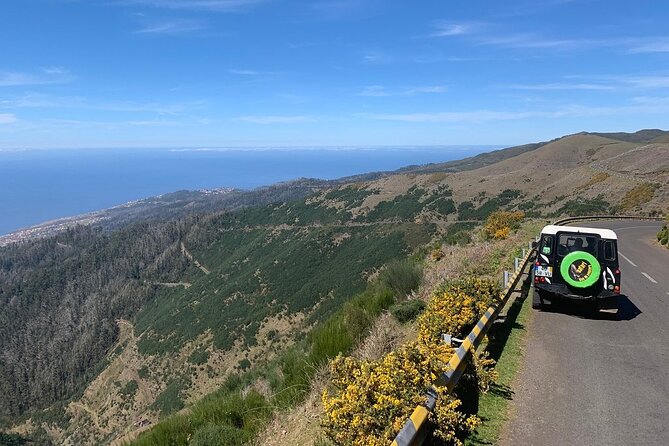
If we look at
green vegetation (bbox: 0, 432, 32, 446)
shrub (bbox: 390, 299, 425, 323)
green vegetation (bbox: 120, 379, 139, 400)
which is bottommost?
green vegetation (bbox: 120, 379, 139, 400)

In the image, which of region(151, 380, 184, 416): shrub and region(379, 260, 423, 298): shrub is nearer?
region(379, 260, 423, 298): shrub

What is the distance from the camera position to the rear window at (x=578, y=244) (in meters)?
9.50

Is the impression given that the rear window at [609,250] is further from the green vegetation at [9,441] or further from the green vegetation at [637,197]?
the green vegetation at [9,441]

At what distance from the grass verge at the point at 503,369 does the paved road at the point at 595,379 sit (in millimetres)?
123

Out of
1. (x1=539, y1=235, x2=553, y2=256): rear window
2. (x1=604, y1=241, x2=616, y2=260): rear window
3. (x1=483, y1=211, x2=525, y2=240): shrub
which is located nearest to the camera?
(x1=604, y1=241, x2=616, y2=260): rear window

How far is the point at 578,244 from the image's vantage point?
381 inches

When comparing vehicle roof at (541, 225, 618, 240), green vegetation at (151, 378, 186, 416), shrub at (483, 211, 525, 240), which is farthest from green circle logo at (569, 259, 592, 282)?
green vegetation at (151, 378, 186, 416)

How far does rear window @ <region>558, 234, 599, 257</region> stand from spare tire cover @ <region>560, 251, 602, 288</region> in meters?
0.61

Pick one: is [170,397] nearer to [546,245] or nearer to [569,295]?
[546,245]

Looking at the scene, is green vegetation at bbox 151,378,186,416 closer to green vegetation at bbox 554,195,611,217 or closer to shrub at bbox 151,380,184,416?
shrub at bbox 151,380,184,416

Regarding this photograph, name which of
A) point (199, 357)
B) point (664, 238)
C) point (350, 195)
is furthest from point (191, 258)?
point (664, 238)

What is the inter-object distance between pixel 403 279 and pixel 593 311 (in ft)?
16.8

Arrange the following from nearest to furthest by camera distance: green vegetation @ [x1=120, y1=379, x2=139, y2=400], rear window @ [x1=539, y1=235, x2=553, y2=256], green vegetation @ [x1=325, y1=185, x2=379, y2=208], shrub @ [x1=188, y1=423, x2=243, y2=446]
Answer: shrub @ [x1=188, y1=423, x2=243, y2=446] < rear window @ [x1=539, y1=235, x2=553, y2=256] < green vegetation @ [x1=120, y1=379, x2=139, y2=400] < green vegetation @ [x1=325, y1=185, x2=379, y2=208]

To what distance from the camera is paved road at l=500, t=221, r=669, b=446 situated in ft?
15.4
